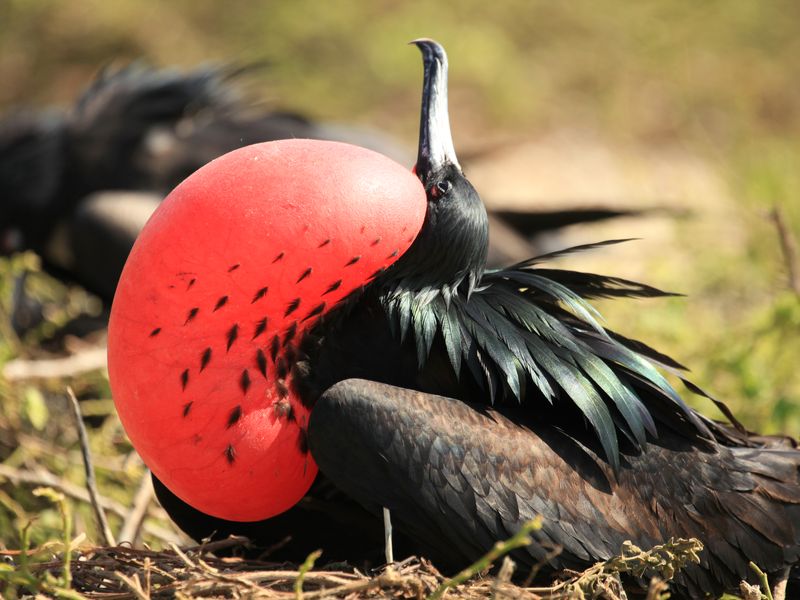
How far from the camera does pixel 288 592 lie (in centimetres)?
193

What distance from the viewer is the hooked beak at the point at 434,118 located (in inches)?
88.5

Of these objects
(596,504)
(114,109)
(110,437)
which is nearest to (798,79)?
(114,109)

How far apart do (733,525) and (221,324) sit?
103 centimetres

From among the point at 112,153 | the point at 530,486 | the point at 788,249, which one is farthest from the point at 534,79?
the point at 530,486

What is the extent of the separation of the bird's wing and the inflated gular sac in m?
0.14

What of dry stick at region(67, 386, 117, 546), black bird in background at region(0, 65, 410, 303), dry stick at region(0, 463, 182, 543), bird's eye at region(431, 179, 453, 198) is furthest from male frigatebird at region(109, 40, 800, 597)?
black bird in background at region(0, 65, 410, 303)

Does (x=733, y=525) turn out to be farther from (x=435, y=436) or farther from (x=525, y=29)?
(x=525, y=29)

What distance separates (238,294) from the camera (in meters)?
2.01

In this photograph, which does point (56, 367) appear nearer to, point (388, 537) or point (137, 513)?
point (137, 513)

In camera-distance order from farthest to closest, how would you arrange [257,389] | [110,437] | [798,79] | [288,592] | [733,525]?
1. [798,79]
2. [110,437]
3. [733,525]
4. [257,389]
5. [288,592]

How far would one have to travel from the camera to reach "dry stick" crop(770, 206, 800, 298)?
3023 millimetres

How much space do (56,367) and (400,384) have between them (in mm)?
1607

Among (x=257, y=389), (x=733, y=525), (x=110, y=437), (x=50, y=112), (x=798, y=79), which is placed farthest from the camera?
(x=798, y=79)

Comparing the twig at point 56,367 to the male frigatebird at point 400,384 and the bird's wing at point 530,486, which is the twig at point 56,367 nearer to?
the male frigatebird at point 400,384
